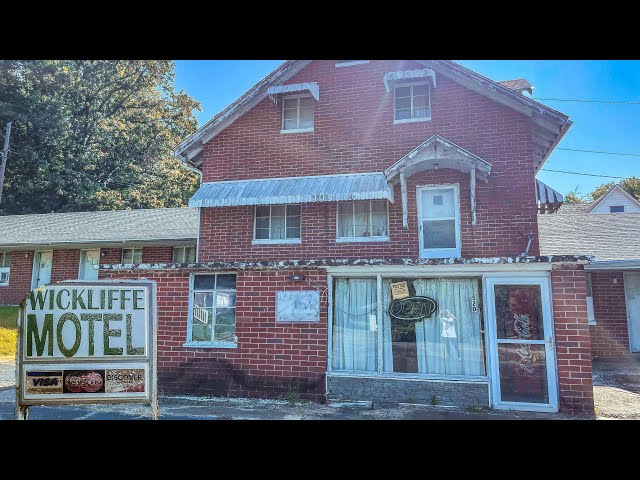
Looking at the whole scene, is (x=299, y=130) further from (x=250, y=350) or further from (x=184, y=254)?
(x=184, y=254)

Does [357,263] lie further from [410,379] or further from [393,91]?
[393,91]

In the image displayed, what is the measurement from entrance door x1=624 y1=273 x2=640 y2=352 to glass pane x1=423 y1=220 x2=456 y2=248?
22.8 ft

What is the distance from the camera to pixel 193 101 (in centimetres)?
3991

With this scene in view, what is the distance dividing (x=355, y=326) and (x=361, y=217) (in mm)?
3524

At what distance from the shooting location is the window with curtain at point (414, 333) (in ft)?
29.2

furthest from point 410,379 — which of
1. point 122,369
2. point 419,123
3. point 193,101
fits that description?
point 193,101

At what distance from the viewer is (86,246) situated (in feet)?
59.9

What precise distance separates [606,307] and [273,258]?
33.0ft

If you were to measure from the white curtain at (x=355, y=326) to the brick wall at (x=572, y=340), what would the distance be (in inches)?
128

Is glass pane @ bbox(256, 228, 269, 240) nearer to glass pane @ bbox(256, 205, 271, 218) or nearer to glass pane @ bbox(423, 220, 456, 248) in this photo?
glass pane @ bbox(256, 205, 271, 218)

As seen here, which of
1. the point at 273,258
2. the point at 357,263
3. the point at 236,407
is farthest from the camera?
the point at 273,258

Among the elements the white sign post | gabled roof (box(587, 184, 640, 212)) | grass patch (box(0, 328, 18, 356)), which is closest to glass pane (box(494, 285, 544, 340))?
the white sign post

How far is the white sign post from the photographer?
491 centimetres

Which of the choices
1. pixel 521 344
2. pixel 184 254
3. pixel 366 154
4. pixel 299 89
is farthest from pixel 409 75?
pixel 184 254
